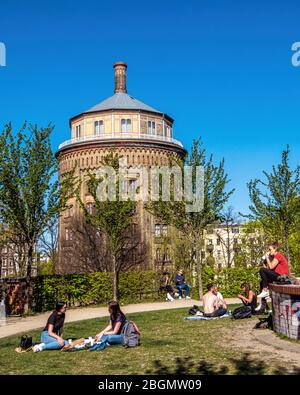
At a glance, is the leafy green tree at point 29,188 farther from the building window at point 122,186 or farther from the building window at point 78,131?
the building window at point 78,131

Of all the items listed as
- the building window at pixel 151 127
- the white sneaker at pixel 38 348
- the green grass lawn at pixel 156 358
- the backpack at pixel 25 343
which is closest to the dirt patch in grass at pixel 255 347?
the green grass lawn at pixel 156 358

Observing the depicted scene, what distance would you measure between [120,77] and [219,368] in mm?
55886

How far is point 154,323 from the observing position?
14289 millimetres

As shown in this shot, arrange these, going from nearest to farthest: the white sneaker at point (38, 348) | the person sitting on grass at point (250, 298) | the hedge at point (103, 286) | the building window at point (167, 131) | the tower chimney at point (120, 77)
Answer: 1. the white sneaker at point (38, 348)
2. the person sitting on grass at point (250, 298)
3. the hedge at point (103, 286)
4. the building window at point (167, 131)
5. the tower chimney at point (120, 77)

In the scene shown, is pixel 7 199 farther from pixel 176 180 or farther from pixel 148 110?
pixel 148 110

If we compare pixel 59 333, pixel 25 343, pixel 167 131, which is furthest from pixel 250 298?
pixel 167 131

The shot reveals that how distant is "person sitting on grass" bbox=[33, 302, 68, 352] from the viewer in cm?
1013

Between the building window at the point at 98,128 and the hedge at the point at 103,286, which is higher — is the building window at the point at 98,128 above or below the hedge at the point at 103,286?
above

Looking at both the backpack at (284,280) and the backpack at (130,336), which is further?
the backpack at (284,280)

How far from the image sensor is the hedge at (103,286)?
20797 mm

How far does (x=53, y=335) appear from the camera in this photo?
10.2 m

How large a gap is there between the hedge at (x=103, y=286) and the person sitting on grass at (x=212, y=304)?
28.2 feet

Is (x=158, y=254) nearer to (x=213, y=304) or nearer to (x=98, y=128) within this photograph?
(x=98, y=128)

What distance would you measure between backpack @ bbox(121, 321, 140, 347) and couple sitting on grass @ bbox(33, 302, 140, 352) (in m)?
0.11
